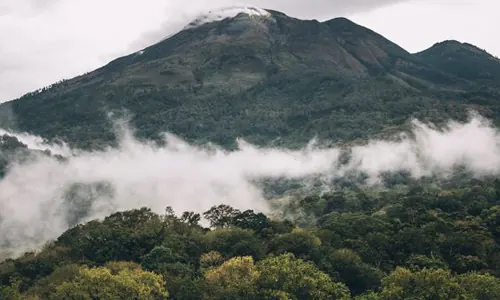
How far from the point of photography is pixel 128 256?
9619 cm

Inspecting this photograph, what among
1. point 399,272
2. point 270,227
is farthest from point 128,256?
point 399,272

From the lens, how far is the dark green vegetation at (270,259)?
75.4 m

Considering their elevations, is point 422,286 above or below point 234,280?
below

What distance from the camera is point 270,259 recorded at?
81562mm

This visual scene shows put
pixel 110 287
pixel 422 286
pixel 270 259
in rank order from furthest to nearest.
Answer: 1. pixel 270 259
2. pixel 110 287
3. pixel 422 286

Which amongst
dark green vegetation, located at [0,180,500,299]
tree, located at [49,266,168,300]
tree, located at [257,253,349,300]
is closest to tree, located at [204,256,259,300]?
dark green vegetation, located at [0,180,500,299]

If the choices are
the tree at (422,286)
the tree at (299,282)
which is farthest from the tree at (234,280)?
the tree at (422,286)

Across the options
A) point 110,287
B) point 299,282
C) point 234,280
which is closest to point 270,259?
point 234,280

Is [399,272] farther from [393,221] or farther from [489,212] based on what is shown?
[489,212]

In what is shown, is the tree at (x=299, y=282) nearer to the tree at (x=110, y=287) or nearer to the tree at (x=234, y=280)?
the tree at (x=234, y=280)

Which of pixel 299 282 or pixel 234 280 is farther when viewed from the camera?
pixel 234 280

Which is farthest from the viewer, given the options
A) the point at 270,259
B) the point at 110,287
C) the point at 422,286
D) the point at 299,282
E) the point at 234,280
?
the point at 270,259

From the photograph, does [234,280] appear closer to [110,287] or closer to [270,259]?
[270,259]

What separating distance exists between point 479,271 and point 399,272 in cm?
1452
